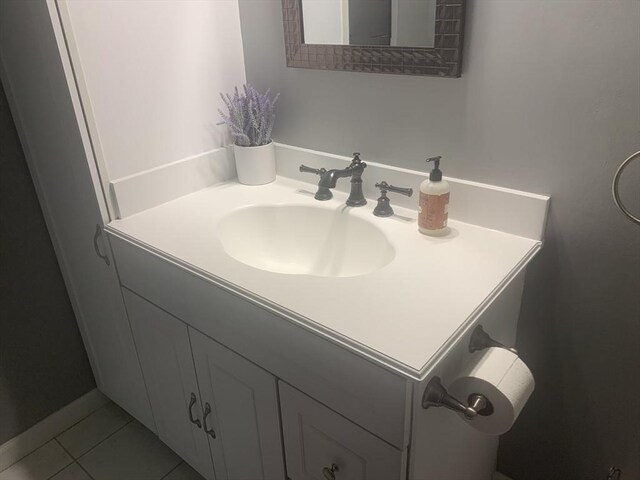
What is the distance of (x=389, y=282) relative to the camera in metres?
0.95

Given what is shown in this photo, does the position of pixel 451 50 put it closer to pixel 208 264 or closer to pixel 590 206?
pixel 590 206

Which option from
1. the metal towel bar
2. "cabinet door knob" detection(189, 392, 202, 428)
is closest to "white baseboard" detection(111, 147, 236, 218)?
"cabinet door knob" detection(189, 392, 202, 428)

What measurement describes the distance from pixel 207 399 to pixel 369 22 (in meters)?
1.01

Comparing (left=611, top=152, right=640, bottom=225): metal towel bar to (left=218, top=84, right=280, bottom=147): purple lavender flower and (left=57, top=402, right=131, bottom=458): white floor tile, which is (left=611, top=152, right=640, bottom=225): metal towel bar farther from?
(left=57, top=402, right=131, bottom=458): white floor tile

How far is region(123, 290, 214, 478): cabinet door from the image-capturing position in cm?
125

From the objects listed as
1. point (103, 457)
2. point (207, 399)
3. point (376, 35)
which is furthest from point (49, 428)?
point (376, 35)

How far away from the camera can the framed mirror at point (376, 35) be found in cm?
105

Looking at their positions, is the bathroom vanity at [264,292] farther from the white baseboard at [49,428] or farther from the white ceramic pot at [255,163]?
the white baseboard at [49,428]

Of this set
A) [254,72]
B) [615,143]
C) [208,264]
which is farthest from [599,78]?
[254,72]

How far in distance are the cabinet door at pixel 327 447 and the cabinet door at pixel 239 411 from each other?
0.04 m

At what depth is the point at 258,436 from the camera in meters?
1.12

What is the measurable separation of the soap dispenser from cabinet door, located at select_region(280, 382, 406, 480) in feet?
1.53

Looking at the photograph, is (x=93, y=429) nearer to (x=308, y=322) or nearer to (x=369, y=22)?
(x=308, y=322)

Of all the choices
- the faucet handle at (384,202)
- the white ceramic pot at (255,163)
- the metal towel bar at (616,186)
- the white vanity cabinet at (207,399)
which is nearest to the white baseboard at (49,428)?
the white vanity cabinet at (207,399)
